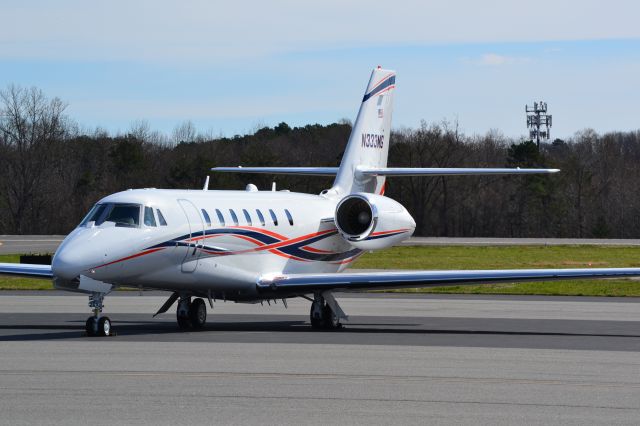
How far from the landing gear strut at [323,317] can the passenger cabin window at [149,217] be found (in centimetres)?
373

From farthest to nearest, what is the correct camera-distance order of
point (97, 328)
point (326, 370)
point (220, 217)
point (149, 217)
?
point (220, 217), point (149, 217), point (97, 328), point (326, 370)

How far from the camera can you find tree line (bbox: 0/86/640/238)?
8475 centimetres

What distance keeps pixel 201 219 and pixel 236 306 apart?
317 inches

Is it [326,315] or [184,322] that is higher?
[326,315]

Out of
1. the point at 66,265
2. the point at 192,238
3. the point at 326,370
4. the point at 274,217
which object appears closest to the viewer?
the point at 326,370

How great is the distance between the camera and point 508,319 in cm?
2369

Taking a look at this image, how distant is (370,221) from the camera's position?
953 inches

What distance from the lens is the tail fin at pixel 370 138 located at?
2680 cm

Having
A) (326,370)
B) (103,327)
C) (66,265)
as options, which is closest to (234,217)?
(103,327)

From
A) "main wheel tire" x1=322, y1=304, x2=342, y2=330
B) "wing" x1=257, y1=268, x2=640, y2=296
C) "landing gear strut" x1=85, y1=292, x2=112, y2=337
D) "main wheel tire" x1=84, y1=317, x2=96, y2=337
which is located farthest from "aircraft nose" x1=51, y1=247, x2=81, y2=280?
"main wheel tire" x1=322, y1=304, x2=342, y2=330

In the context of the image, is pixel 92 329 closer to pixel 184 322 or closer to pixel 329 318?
pixel 184 322

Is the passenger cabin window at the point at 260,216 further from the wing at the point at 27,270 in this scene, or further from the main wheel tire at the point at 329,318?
the wing at the point at 27,270

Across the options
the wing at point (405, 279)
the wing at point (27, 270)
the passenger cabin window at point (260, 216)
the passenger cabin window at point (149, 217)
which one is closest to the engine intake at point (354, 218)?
the passenger cabin window at point (260, 216)

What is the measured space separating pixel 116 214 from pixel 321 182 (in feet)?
206
